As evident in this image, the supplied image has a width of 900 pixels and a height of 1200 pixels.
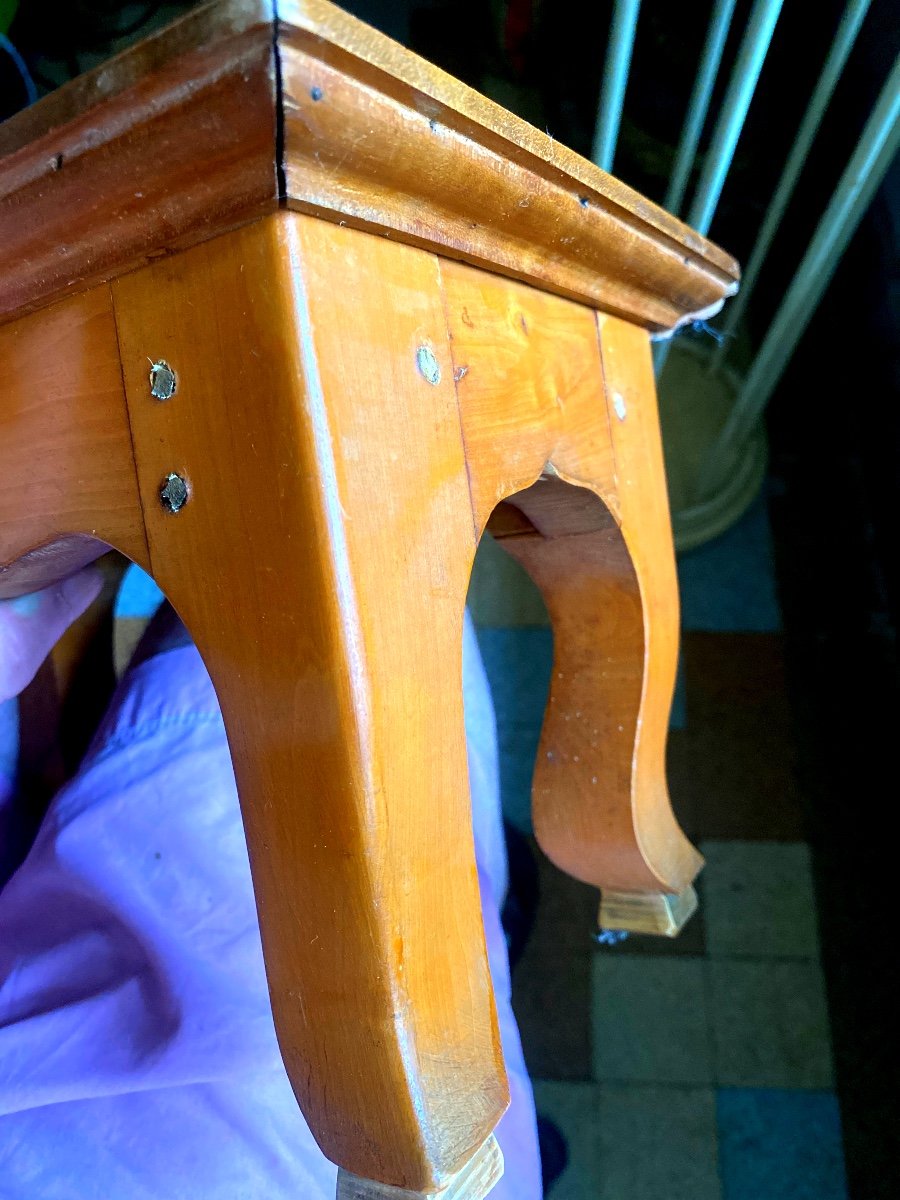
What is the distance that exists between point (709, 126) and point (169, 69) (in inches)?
35.2

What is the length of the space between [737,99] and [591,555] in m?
0.35

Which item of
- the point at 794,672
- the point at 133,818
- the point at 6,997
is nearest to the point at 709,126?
the point at 794,672

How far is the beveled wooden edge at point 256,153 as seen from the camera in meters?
0.20

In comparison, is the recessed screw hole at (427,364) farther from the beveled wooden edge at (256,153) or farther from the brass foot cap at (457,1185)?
the brass foot cap at (457,1185)

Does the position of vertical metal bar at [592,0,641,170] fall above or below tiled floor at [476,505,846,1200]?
above

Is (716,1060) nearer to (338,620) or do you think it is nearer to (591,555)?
(591,555)

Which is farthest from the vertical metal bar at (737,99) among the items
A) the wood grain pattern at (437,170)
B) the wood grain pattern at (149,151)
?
the wood grain pattern at (149,151)

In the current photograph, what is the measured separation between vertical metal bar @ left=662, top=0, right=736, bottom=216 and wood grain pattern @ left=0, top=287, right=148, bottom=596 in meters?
0.50

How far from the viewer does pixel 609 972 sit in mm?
891

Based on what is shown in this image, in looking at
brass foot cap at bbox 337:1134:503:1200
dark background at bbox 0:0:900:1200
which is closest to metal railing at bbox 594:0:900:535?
dark background at bbox 0:0:900:1200

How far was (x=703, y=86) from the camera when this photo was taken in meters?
0.61

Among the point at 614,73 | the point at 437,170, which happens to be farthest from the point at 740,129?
the point at 437,170

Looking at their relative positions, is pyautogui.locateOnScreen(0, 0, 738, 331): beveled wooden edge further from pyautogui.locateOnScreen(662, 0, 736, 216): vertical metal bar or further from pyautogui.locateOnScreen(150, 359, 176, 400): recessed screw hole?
pyautogui.locateOnScreen(662, 0, 736, 216): vertical metal bar

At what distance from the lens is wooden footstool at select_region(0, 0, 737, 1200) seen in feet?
0.73
